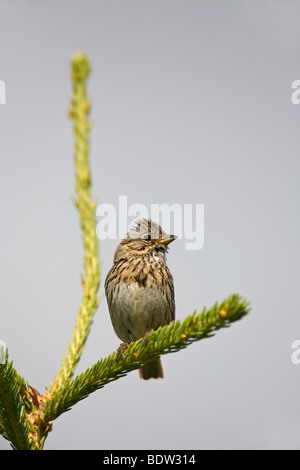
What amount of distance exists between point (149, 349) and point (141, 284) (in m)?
2.65

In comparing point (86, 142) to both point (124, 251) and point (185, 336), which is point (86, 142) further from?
point (124, 251)

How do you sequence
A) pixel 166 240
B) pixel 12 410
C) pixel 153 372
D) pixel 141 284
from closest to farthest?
pixel 12 410 < pixel 141 284 < pixel 166 240 < pixel 153 372

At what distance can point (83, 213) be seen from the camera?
10.5ft

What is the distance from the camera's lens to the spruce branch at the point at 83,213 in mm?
3137

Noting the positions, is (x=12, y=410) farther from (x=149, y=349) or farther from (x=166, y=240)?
(x=166, y=240)

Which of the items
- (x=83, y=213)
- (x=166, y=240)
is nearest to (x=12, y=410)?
(x=83, y=213)

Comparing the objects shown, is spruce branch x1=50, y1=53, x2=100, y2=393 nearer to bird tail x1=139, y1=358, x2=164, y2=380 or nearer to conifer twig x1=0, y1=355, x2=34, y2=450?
conifer twig x1=0, y1=355, x2=34, y2=450

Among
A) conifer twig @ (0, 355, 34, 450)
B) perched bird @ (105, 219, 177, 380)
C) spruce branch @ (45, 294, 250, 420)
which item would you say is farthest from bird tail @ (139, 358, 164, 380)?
conifer twig @ (0, 355, 34, 450)

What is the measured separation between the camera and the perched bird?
570 centimetres

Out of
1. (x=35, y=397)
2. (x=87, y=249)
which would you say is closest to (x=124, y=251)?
(x=87, y=249)

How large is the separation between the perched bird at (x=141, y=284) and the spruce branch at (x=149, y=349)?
2428mm

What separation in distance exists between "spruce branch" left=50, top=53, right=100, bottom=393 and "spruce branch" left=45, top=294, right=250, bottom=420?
169mm

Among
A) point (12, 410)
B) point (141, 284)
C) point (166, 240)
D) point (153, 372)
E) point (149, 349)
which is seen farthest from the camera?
point (153, 372)
